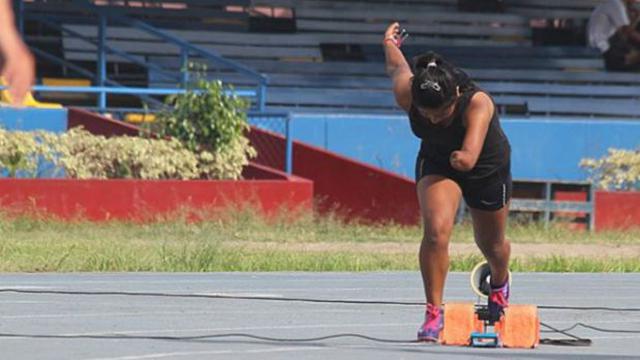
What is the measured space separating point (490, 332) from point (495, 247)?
0.52 metres

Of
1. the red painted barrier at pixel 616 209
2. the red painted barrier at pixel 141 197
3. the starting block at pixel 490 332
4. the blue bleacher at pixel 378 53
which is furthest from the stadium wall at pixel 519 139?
the starting block at pixel 490 332

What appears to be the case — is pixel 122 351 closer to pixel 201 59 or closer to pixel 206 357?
pixel 206 357

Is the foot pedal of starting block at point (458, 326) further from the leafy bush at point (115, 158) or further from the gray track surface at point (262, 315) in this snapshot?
the leafy bush at point (115, 158)

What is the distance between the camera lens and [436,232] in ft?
30.2

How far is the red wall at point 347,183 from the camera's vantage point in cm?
2131

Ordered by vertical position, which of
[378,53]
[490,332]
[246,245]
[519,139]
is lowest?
[246,245]

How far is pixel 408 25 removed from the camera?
1181 inches

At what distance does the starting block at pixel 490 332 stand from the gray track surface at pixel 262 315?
0.45ft

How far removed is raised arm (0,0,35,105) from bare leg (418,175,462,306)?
3.67m

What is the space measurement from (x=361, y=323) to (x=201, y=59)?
1788cm

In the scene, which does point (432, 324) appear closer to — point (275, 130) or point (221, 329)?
point (221, 329)

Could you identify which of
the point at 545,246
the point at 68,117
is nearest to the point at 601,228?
the point at 545,246

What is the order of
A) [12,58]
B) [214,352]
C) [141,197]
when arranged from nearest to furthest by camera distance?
[12,58]
[214,352]
[141,197]

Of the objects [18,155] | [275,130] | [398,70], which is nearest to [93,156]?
[18,155]
